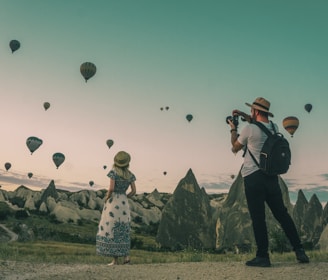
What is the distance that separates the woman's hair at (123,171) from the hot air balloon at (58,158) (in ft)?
156

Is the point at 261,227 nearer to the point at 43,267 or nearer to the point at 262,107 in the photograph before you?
the point at 262,107

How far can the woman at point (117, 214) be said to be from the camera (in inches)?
402

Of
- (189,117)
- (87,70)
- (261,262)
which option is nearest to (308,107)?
(189,117)

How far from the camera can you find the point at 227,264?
886cm

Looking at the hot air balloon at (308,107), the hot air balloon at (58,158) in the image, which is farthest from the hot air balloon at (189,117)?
the hot air balloon at (58,158)

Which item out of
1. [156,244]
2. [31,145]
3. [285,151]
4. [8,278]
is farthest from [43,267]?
[156,244]

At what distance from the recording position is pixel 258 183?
7.82m

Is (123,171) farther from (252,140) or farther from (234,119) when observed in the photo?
(252,140)

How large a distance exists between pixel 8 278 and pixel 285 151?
16.8 feet

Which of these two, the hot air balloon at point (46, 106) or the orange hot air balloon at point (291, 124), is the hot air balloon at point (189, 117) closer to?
the hot air balloon at point (46, 106)

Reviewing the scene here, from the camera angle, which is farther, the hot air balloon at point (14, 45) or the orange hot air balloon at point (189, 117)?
the orange hot air balloon at point (189, 117)

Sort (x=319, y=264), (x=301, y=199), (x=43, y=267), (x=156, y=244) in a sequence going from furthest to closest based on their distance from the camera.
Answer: (x=301, y=199) < (x=156, y=244) < (x=43, y=267) < (x=319, y=264)

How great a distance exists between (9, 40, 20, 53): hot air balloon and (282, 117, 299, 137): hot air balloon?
26.8 m

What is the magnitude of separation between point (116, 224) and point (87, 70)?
3374 cm
